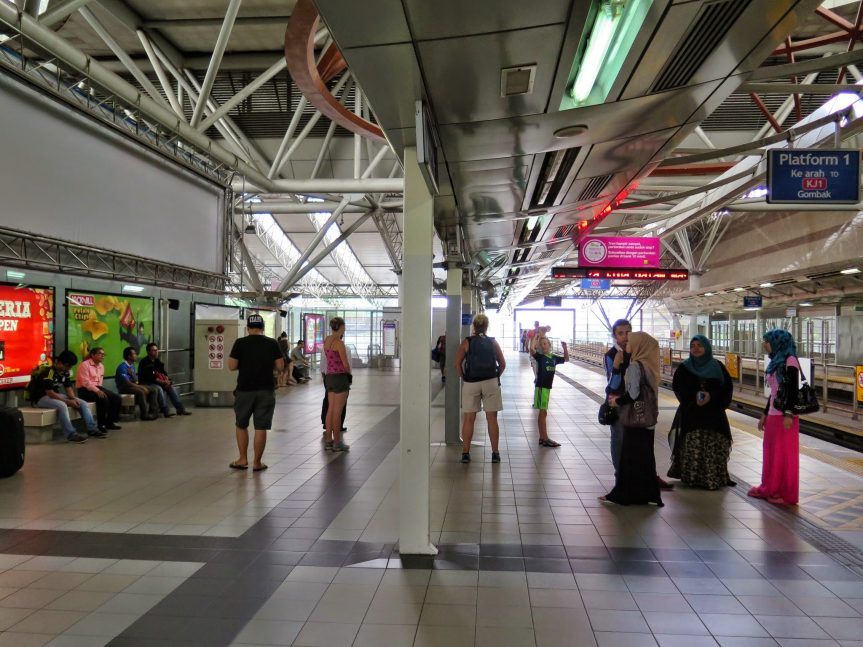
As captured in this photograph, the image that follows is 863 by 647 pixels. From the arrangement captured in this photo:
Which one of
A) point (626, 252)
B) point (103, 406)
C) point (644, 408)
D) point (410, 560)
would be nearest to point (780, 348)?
point (644, 408)

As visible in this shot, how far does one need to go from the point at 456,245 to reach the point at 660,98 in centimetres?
423

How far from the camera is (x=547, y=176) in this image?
209 inches

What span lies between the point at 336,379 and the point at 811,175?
21.1 ft

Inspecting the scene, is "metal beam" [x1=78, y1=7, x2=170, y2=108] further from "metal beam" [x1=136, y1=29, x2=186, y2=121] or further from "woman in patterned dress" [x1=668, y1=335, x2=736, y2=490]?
"woman in patterned dress" [x1=668, y1=335, x2=736, y2=490]

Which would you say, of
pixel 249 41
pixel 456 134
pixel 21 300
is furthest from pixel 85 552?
pixel 249 41

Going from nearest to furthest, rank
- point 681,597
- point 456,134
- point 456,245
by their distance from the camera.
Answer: point 681,597
point 456,134
point 456,245

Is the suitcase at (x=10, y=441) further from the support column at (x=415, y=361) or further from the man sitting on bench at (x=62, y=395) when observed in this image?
the support column at (x=415, y=361)

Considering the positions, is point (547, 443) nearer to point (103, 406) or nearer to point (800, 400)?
point (800, 400)

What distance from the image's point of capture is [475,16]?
8.20ft

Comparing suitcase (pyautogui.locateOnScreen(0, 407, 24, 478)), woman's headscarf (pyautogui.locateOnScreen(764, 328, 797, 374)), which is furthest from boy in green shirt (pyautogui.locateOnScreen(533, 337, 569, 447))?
suitcase (pyautogui.locateOnScreen(0, 407, 24, 478))

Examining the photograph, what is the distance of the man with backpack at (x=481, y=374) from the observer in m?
6.82

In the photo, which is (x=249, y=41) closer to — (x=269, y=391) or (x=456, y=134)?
(x=269, y=391)

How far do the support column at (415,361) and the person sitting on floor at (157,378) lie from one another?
8.08 meters

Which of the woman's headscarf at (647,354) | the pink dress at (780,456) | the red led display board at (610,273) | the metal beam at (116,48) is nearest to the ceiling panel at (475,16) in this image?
the woman's headscarf at (647,354)
